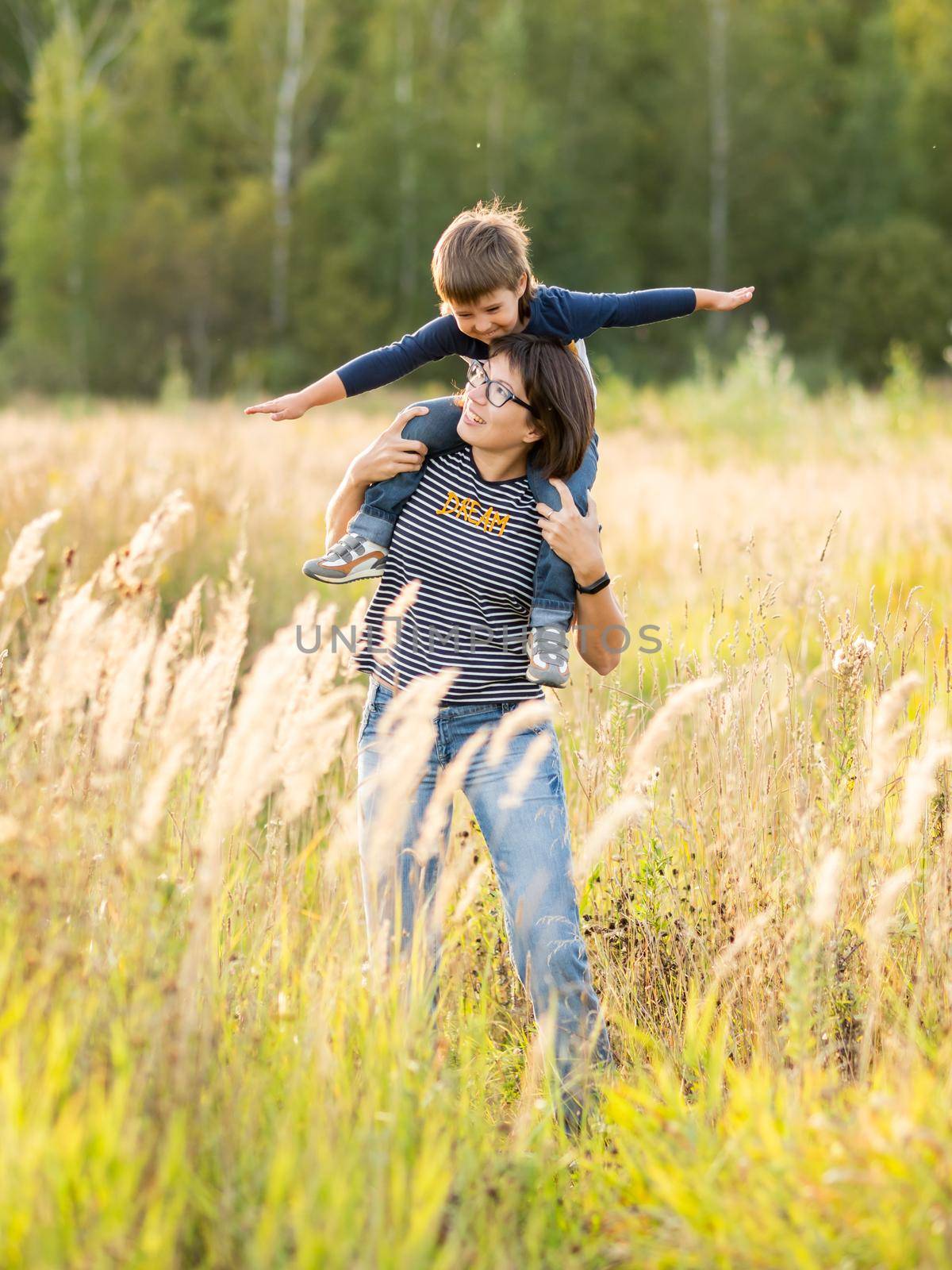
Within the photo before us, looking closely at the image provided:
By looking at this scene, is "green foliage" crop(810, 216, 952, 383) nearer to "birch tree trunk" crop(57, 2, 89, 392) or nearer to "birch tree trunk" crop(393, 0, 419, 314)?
"birch tree trunk" crop(393, 0, 419, 314)

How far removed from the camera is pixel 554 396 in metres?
2.42

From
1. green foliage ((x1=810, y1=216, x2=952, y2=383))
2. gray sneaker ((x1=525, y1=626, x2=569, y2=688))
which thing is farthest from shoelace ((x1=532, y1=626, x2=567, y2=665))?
green foliage ((x1=810, y1=216, x2=952, y2=383))

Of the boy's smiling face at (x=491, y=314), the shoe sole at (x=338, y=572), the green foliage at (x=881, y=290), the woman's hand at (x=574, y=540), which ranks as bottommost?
the shoe sole at (x=338, y=572)

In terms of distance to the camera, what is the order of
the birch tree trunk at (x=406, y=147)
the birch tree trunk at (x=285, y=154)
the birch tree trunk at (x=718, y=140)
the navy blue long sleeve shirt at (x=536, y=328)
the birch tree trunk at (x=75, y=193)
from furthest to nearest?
the birch tree trunk at (x=718, y=140) < the birch tree trunk at (x=406, y=147) < the birch tree trunk at (x=285, y=154) < the birch tree trunk at (x=75, y=193) < the navy blue long sleeve shirt at (x=536, y=328)

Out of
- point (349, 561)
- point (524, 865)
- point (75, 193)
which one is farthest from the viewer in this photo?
point (75, 193)

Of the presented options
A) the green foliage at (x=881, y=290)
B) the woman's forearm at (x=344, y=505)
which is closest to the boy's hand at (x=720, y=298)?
the woman's forearm at (x=344, y=505)

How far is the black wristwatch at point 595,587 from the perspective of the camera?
244 cm

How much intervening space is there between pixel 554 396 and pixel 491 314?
0.38 meters

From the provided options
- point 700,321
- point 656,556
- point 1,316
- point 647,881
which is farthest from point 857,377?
point 647,881

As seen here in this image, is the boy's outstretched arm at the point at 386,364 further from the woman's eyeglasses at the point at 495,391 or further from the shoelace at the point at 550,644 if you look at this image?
the shoelace at the point at 550,644

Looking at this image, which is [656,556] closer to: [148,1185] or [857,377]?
[148,1185]

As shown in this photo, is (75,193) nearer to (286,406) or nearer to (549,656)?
(286,406)

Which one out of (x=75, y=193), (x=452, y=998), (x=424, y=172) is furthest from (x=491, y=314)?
(x=424, y=172)

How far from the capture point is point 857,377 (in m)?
29.2
